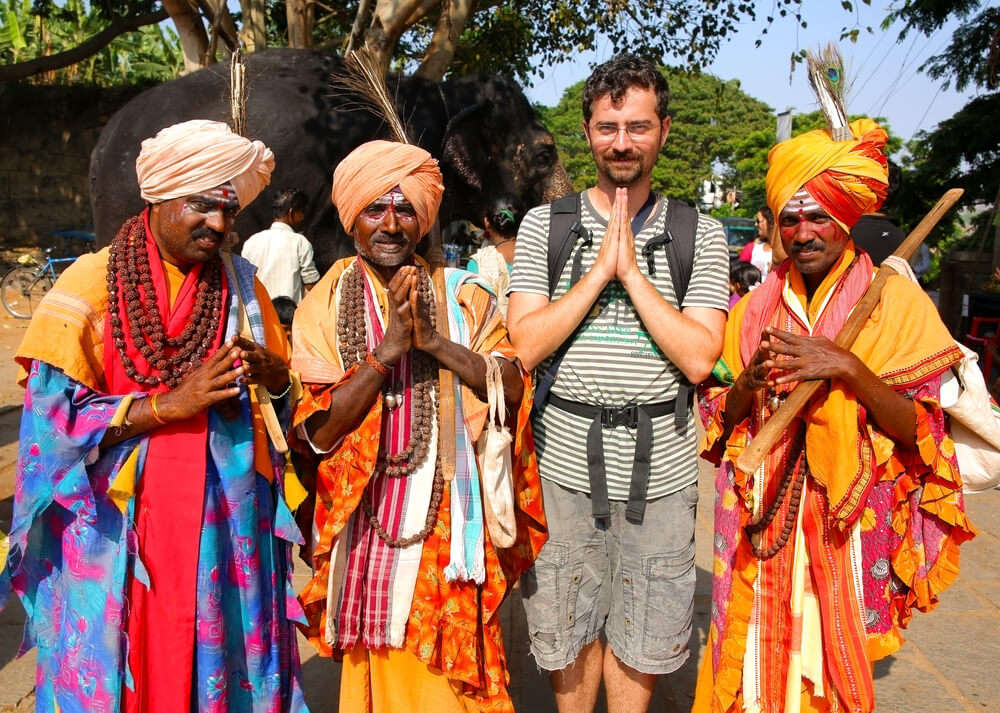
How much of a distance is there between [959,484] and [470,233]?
11.5 m

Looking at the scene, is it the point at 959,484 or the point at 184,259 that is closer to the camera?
the point at 184,259

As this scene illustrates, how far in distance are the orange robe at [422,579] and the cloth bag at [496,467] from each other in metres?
0.05

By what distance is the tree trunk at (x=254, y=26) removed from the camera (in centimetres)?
772

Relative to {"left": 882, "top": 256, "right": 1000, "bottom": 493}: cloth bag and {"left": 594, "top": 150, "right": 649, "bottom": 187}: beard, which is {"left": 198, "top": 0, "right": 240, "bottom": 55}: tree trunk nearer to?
{"left": 594, "top": 150, "right": 649, "bottom": 187}: beard

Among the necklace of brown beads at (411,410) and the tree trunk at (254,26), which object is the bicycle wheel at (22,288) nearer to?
the tree trunk at (254,26)

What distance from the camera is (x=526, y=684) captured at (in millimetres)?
3338

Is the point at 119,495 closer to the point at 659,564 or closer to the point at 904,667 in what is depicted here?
the point at 659,564

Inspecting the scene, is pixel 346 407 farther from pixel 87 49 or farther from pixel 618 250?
pixel 87 49

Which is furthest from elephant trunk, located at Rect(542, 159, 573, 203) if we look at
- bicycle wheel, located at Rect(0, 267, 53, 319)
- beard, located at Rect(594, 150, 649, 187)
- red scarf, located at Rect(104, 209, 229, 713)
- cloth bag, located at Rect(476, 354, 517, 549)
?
bicycle wheel, located at Rect(0, 267, 53, 319)

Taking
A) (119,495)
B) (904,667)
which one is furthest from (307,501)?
(904,667)

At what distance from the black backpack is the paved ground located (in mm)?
1405

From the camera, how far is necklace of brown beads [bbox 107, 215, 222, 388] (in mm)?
2186

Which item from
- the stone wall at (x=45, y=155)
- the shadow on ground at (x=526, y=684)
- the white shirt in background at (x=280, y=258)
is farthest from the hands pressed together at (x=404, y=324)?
the stone wall at (x=45, y=155)

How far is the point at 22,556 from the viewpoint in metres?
2.25
